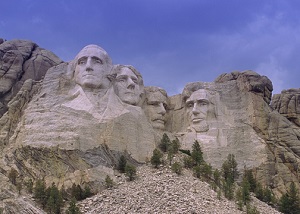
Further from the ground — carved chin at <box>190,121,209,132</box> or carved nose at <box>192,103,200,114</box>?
carved nose at <box>192,103,200,114</box>

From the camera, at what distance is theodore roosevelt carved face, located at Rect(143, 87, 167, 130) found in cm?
4055

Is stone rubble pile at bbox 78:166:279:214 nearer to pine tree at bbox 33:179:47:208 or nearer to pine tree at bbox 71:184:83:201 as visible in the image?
pine tree at bbox 71:184:83:201

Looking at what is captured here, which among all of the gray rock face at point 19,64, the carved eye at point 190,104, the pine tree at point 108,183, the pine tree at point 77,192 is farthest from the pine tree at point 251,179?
the gray rock face at point 19,64

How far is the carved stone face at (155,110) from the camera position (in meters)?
40.5

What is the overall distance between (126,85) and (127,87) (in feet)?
0.35

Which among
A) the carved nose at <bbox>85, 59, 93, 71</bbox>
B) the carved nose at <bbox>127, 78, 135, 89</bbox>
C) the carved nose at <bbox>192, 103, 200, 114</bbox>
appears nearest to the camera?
the carved nose at <bbox>85, 59, 93, 71</bbox>

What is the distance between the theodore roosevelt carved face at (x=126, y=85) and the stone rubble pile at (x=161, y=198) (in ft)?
18.0

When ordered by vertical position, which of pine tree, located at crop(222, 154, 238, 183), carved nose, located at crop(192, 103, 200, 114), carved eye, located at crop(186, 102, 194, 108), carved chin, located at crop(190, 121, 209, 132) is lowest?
pine tree, located at crop(222, 154, 238, 183)

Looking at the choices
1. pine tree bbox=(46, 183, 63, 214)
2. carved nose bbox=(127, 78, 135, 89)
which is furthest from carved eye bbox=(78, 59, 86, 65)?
pine tree bbox=(46, 183, 63, 214)

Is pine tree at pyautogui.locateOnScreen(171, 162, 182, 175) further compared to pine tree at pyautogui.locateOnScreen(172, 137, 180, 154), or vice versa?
pine tree at pyautogui.locateOnScreen(172, 137, 180, 154)

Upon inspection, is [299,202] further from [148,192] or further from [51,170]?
[51,170]

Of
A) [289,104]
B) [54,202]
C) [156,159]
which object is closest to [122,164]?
[156,159]

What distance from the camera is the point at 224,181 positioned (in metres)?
35.4

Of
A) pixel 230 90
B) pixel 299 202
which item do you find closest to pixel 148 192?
pixel 299 202
